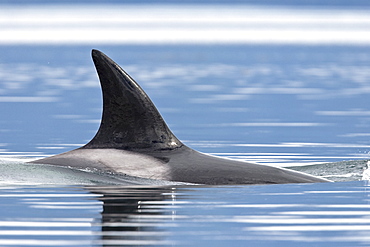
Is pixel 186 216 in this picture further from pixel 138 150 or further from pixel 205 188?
Answer: pixel 138 150

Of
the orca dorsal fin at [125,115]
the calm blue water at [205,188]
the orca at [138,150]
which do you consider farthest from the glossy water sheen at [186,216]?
the orca dorsal fin at [125,115]

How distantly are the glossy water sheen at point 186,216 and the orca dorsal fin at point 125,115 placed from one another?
34.0 inches

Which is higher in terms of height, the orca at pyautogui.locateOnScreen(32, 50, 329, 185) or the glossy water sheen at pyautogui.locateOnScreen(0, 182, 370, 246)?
the orca at pyautogui.locateOnScreen(32, 50, 329, 185)

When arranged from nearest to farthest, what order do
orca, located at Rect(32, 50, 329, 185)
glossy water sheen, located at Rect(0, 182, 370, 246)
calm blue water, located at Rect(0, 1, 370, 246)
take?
glossy water sheen, located at Rect(0, 182, 370, 246) → calm blue water, located at Rect(0, 1, 370, 246) → orca, located at Rect(32, 50, 329, 185)

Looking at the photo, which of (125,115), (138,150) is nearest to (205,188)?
(138,150)

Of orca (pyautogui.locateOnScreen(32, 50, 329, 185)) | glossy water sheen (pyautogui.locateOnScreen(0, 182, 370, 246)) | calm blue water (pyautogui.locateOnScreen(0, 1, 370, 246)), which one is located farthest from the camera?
orca (pyautogui.locateOnScreen(32, 50, 329, 185))

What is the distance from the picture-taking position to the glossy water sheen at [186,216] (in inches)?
465

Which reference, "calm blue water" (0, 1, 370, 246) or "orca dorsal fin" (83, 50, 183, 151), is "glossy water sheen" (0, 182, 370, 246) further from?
"orca dorsal fin" (83, 50, 183, 151)

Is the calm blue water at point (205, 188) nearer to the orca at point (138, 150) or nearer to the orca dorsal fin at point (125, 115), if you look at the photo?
the orca at point (138, 150)

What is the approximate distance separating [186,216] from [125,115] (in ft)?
9.31

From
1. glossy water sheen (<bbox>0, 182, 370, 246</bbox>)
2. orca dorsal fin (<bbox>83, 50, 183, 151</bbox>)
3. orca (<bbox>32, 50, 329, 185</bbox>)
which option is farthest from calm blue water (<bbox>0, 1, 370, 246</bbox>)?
orca dorsal fin (<bbox>83, 50, 183, 151</bbox>)

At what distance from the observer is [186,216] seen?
1319 centimetres

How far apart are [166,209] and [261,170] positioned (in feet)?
9.05

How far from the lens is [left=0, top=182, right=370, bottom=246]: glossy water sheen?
38.8ft
